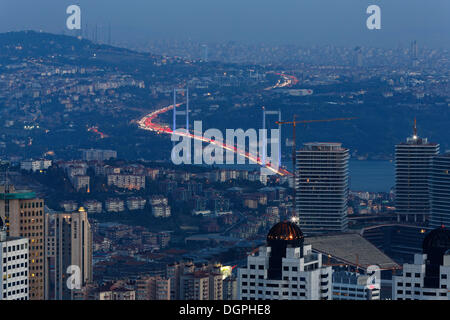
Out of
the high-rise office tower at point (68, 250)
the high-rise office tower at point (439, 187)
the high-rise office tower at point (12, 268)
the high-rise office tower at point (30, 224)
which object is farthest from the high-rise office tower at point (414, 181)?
the high-rise office tower at point (12, 268)

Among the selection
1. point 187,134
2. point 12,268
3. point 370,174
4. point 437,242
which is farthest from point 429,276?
point 187,134

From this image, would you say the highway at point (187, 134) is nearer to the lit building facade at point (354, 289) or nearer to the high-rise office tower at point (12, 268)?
the lit building facade at point (354, 289)

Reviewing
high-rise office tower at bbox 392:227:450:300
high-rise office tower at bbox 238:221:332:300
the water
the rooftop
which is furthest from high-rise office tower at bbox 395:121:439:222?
high-rise office tower at bbox 238:221:332:300

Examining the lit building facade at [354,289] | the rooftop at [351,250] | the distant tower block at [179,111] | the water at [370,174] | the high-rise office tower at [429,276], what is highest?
the distant tower block at [179,111]

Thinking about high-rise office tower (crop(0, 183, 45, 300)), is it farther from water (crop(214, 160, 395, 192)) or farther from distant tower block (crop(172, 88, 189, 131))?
distant tower block (crop(172, 88, 189, 131))
